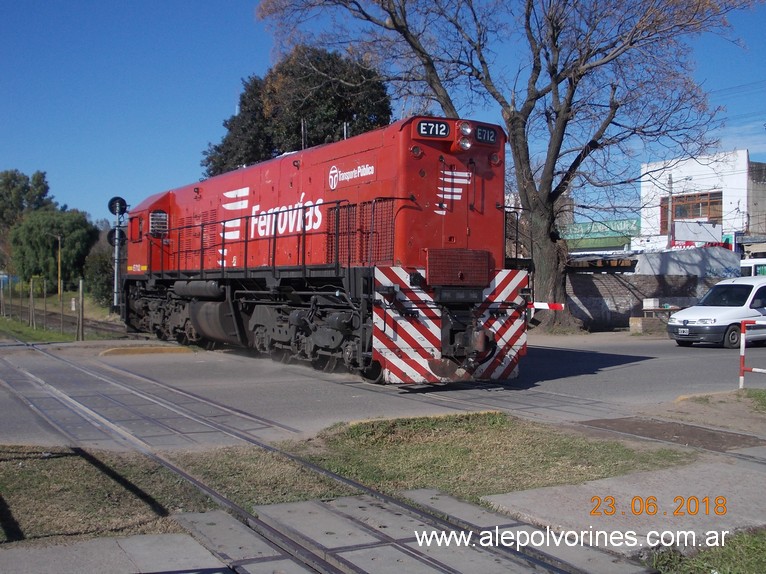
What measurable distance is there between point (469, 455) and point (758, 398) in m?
5.21

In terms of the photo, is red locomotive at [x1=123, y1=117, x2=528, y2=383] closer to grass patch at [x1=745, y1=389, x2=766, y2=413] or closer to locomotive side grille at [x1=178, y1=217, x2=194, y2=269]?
grass patch at [x1=745, y1=389, x2=766, y2=413]

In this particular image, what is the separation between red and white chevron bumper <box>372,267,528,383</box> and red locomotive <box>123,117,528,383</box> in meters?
0.02

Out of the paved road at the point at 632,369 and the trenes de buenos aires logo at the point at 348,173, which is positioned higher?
the trenes de buenos aires logo at the point at 348,173

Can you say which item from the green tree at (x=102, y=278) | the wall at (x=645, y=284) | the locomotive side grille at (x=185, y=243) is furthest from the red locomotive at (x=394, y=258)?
the green tree at (x=102, y=278)

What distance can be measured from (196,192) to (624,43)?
13815mm

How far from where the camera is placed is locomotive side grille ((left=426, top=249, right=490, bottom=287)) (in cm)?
1196

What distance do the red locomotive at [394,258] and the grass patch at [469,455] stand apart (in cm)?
306

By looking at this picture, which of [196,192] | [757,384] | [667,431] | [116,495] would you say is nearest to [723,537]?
[667,431]

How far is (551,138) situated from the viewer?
25484 mm

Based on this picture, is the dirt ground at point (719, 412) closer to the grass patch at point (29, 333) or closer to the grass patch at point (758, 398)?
the grass patch at point (758, 398)

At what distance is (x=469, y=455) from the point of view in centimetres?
743

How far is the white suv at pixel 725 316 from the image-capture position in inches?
842

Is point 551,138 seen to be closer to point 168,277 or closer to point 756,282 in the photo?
point 756,282
